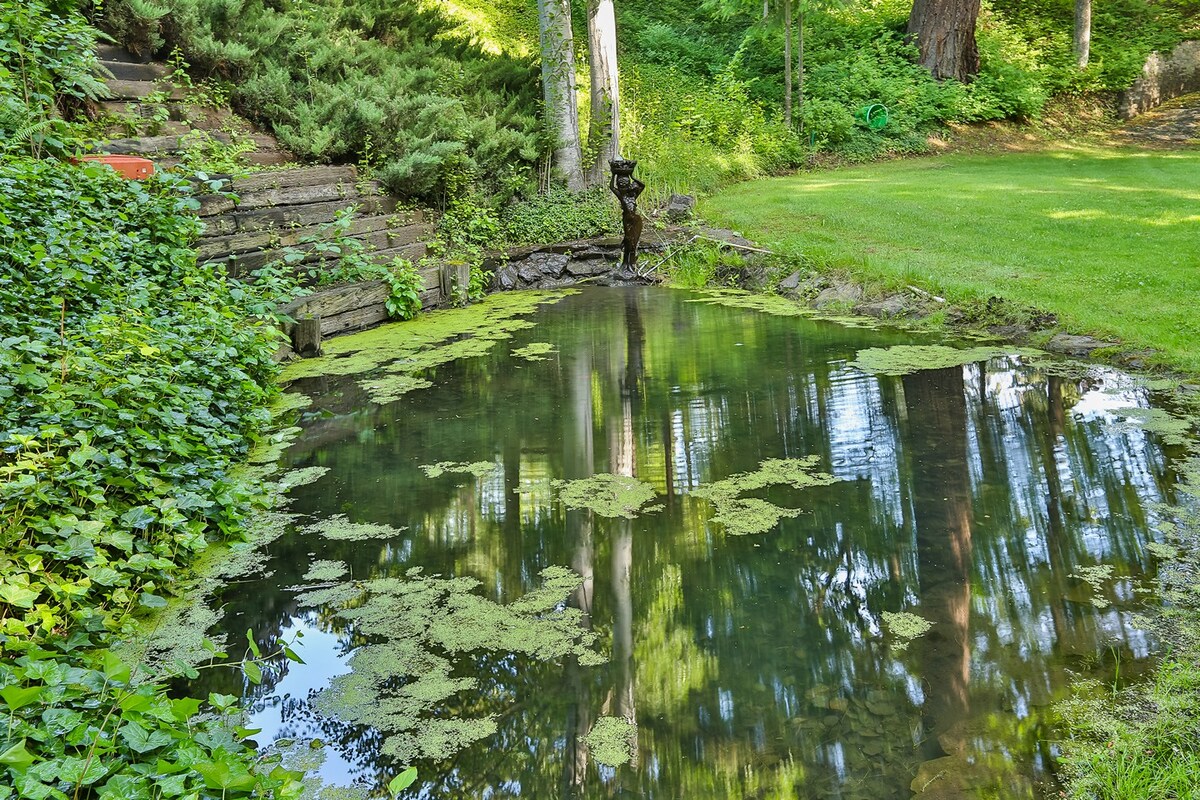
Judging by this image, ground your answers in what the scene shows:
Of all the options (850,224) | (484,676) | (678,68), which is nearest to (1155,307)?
(850,224)

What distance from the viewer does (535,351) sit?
8.45 meters

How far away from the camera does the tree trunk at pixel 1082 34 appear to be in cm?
1933

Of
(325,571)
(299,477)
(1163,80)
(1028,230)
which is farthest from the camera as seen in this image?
(1163,80)

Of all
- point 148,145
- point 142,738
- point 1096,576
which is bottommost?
point 1096,576

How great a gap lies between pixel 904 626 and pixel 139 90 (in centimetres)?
1000

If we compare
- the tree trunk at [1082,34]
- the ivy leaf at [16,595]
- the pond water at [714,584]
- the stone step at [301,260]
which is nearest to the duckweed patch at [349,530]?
the pond water at [714,584]

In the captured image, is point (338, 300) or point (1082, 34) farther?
point (1082, 34)

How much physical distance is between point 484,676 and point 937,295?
643 centimetres

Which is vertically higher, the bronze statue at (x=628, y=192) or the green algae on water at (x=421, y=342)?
the bronze statue at (x=628, y=192)

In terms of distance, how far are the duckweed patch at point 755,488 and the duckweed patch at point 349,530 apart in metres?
1.65

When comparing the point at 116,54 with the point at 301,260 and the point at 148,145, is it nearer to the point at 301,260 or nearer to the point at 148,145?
the point at 148,145

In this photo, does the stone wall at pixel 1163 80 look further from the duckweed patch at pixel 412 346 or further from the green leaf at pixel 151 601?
Answer: the green leaf at pixel 151 601

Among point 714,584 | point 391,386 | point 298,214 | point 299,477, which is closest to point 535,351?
point 391,386

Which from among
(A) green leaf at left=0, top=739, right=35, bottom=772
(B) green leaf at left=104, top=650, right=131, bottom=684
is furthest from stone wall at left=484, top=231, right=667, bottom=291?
(A) green leaf at left=0, top=739, right=35, bottom=772
